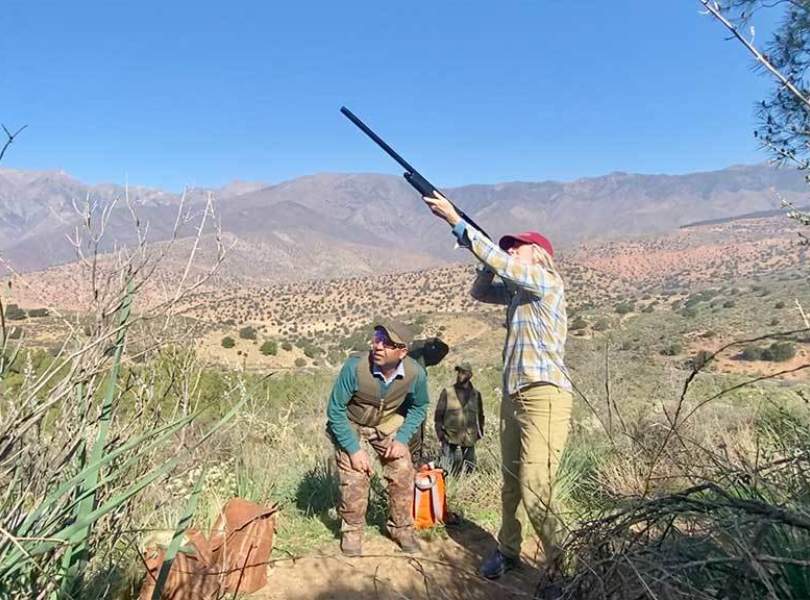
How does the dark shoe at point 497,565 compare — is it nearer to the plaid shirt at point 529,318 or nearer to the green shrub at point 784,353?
the plaid shirt at point 529,318

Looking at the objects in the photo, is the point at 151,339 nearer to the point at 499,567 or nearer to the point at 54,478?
the point at 54,478

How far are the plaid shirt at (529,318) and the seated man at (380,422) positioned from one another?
0.76 meters

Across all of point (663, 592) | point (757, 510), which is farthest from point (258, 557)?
point (757, 510)

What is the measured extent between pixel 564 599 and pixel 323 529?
10.5ft

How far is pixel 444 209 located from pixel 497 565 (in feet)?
6.84

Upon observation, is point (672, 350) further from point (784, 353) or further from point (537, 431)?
point (537, 431)

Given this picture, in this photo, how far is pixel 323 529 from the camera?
4574 millimetres

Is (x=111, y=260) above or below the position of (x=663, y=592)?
above

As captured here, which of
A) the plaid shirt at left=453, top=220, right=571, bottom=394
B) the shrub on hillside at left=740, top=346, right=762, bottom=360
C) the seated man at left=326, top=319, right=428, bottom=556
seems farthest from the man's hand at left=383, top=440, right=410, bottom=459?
the shrub on hillside at left=740, top=346, right=762, bottom=360

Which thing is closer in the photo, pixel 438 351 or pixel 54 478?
pixel 54 478

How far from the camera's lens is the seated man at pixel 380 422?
4016 millimetres

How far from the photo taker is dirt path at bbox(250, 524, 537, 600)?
3.50 m

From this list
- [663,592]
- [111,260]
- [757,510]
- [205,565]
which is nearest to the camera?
[757,510]

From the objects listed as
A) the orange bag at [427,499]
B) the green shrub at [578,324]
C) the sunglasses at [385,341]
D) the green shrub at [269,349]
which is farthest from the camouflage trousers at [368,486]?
the green shrub at [578,324]
